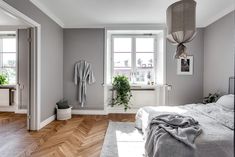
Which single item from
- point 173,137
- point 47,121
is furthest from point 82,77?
point 173,137

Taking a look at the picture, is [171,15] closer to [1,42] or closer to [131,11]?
[131,11]

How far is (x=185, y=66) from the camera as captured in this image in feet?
14.7

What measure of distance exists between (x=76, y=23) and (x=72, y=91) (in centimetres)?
190

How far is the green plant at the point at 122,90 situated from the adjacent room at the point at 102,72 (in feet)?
0.09

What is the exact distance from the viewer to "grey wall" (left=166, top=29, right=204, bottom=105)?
445cm

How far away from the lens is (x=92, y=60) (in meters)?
4.60

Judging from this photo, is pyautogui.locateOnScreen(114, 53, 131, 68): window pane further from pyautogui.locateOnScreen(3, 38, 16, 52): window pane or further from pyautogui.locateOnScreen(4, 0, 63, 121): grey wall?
pyautogui.locateOnScreen(3, 38, 16, 52): window pane

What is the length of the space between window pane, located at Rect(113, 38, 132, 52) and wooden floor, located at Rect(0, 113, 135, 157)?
6.76 ft

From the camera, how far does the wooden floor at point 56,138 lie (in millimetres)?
2367

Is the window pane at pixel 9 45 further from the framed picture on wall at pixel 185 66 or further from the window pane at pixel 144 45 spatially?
the framed picture on wall at pixel 185 66

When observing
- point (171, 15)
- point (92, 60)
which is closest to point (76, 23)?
point (92, 60)

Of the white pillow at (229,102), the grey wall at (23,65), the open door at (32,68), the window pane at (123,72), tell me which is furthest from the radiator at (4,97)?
the white pillow at (229,102)

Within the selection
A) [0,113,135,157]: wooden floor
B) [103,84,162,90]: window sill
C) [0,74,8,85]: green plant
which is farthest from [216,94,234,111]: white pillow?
[0,74,8,85]: green plant

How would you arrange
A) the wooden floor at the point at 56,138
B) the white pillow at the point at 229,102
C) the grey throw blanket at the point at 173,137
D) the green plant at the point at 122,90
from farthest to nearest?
the green plant at the point at 122,90
the wooden floor at the point at 56,138
the grey throw blanket at the point at 173,137
the white pillow at the point at 229,102
